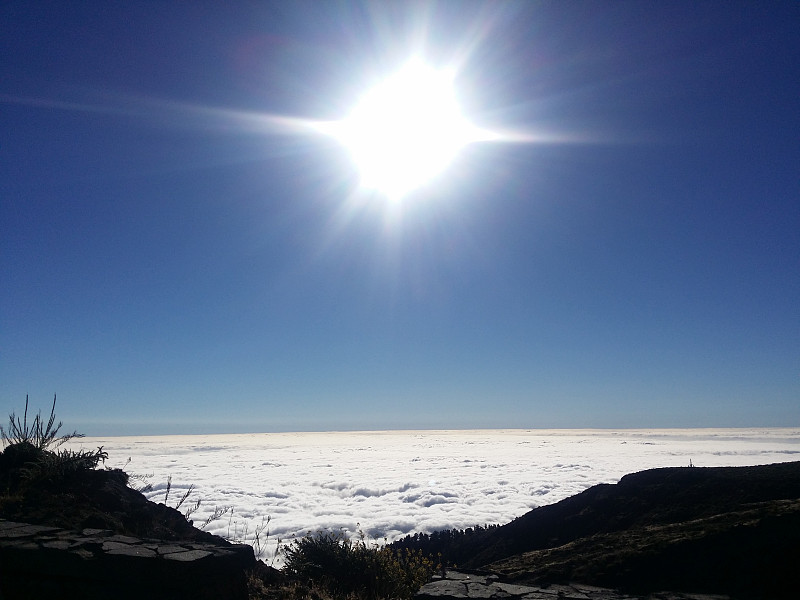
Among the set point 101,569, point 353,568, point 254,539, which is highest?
point 101,569

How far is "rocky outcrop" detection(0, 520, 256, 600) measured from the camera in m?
4.68

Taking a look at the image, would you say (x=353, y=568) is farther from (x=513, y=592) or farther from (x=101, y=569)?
(x=101, y=569)

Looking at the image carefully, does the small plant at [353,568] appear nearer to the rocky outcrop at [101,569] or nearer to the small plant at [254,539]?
the small plant at [254,539]

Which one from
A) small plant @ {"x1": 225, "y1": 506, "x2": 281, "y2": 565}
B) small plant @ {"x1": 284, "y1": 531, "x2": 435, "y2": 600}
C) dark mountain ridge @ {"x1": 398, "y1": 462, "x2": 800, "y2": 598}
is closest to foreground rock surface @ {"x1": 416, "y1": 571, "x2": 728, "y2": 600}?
dark mountain ridge @ {"x1": 398, "y1": 462, "x2": 800, "y2": 598}

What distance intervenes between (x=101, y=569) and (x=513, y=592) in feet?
13.6

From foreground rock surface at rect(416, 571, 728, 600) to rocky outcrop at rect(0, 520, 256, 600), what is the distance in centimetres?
237

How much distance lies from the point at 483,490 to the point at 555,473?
702 cm

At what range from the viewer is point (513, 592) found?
470cm

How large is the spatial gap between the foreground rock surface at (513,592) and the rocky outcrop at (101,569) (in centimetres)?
237

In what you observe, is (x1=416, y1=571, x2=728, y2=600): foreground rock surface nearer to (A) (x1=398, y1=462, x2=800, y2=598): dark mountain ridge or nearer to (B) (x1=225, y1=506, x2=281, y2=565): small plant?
(A) (x1=398, y1=462, x2=800, y2=598): dark mountain ridge

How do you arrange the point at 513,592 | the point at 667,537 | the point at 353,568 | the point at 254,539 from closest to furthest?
the point at 513,592
the point at 667,537
the point at 353,568
the point at 254,539

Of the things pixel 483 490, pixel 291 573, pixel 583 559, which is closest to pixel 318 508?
pixel 483 490

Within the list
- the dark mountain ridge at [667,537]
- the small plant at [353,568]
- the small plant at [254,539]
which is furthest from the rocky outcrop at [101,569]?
the dark mountain ridge at [667,537]

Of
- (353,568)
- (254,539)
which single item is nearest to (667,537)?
(353,568)
